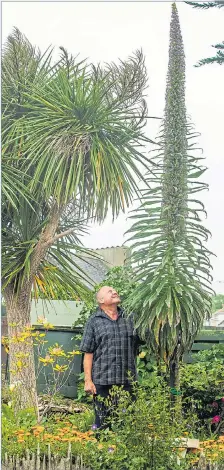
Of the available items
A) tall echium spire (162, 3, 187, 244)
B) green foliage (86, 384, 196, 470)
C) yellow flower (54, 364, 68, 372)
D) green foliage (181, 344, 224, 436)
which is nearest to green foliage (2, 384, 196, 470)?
green foliage (86, 384, 196, 470)

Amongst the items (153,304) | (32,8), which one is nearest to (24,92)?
(32,8)

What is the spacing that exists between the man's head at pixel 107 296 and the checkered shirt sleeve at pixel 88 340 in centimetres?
13

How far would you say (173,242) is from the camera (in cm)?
370

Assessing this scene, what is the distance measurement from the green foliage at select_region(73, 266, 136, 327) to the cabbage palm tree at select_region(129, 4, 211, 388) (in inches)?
1.7

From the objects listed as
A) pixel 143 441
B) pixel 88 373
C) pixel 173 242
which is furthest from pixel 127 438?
pixel 173 242

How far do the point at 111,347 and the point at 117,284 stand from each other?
0.33 metres

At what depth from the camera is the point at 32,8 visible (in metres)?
3.93

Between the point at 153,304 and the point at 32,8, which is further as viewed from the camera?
the point at 32,8

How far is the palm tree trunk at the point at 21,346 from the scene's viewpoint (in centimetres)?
385

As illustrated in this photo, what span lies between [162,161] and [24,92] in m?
0.83

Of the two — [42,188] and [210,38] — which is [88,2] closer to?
[210,38]

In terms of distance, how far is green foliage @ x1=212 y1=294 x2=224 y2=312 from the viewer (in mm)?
3707

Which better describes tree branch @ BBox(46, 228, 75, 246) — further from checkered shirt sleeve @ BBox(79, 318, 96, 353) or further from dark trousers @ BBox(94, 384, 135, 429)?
dark trousers @ BBox(94, 384, 135, 429)

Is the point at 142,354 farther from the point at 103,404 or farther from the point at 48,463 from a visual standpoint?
the point at 48,463
